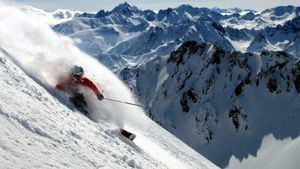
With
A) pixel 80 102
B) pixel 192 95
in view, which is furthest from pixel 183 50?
pixel 80 102

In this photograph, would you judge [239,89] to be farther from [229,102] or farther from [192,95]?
[192,95]

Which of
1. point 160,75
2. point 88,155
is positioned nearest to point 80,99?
point 88,155

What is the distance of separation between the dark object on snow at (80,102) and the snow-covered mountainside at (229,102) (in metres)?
111

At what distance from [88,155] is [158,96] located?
516ft

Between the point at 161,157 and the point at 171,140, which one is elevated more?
the point at 171,140

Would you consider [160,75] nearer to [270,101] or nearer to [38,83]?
[270,101]

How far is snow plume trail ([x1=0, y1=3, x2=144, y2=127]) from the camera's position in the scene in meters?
25.0

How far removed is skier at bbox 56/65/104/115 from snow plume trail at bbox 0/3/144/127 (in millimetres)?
384

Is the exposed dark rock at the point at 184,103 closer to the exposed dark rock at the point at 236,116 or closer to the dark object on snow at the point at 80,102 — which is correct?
the exposed dark rock at the point at 236,116

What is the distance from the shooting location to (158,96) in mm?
174625

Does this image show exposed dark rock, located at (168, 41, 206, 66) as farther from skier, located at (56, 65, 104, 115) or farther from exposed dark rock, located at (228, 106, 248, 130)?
skier, located at (56, 65, 104, 115)

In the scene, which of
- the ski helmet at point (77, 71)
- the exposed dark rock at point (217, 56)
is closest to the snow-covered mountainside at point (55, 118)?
the ski helmet at point (77, 71)

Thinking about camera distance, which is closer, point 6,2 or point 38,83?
point 38,83

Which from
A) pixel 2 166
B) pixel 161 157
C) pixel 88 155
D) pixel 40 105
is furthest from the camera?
pixel 161 157
